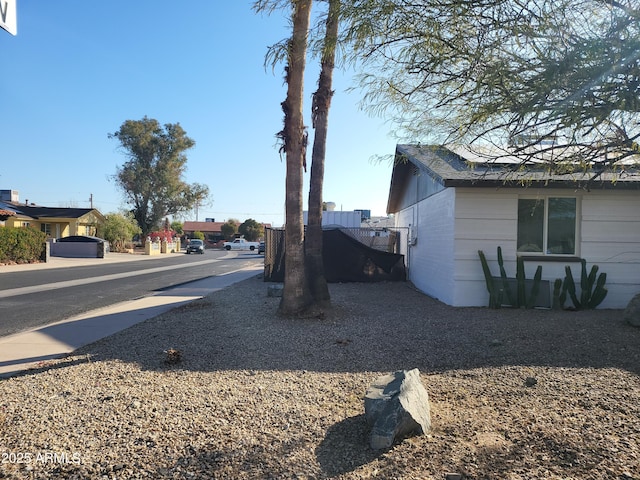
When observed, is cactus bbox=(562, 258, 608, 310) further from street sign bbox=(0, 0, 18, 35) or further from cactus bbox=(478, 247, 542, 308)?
street sign bbox=(0, 0, 18, 35)

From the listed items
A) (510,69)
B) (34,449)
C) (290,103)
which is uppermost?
(290,103)

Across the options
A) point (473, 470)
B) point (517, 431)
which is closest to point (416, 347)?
point (517, 431)

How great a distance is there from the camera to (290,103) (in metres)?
7.97

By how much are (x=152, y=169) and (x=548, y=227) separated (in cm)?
4566

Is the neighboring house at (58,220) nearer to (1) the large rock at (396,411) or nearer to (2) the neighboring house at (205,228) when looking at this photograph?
(2) the neighboring house at (205,228)

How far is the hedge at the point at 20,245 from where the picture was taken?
24188 millimetres

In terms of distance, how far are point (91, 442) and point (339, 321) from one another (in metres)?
4.98

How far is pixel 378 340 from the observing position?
6.46 meters

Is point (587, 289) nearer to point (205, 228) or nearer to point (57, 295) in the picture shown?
point (57, 295)

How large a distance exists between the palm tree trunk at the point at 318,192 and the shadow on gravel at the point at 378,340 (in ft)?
1.90

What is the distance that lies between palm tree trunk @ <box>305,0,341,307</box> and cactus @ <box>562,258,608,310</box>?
4931mm

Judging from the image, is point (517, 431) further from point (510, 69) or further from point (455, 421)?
point (510, 69)

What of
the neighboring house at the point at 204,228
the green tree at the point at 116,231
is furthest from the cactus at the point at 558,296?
the neighboring house at the point at 204,228

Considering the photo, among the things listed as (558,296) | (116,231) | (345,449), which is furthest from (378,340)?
(116,231)
